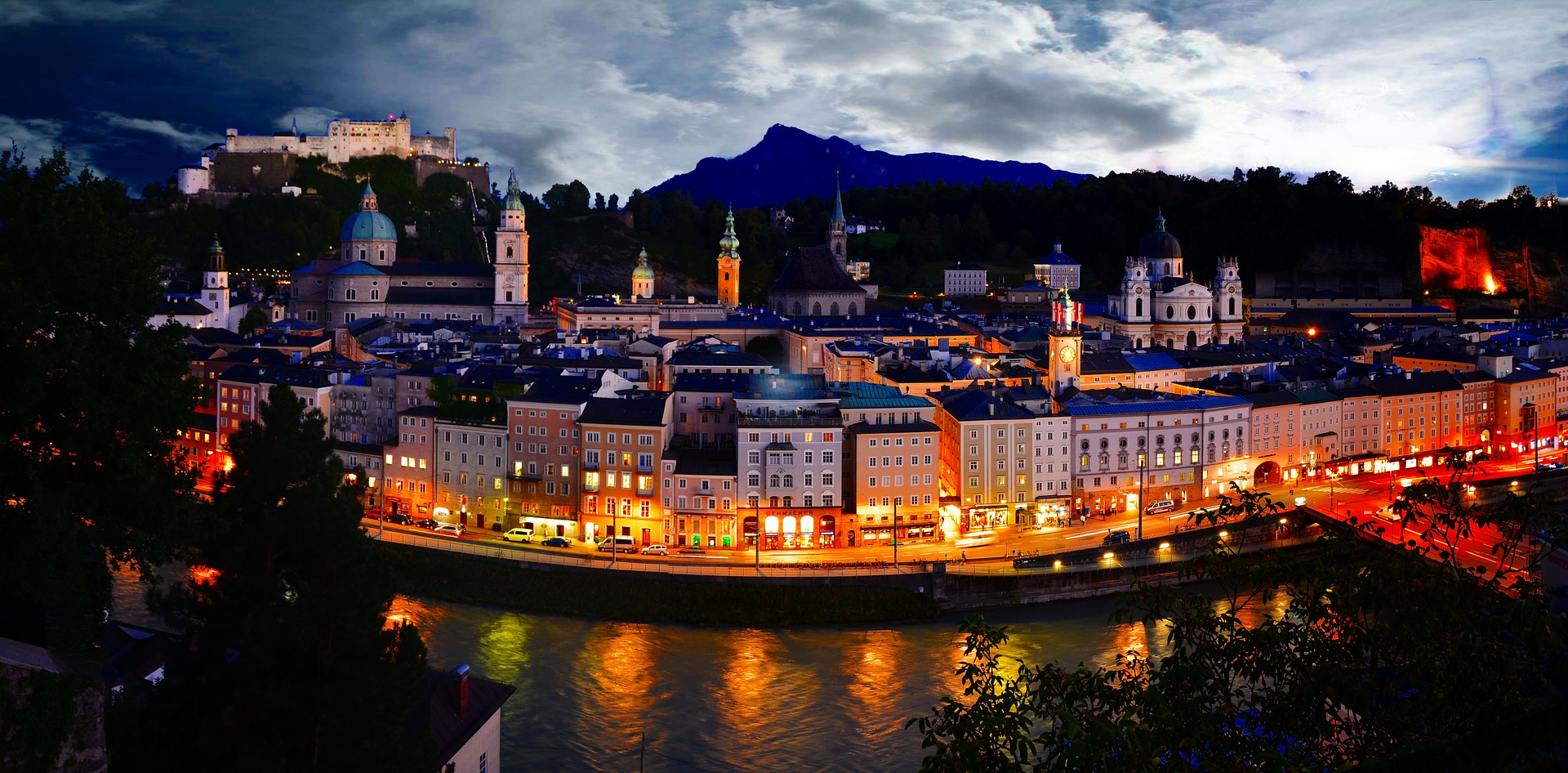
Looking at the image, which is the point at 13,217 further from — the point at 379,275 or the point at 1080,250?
the point at 1080,250

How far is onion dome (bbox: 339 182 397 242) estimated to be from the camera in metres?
39.2

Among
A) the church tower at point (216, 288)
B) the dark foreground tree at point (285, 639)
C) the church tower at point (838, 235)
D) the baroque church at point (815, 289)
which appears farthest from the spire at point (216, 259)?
the dark foreground tree at point (285, 639)


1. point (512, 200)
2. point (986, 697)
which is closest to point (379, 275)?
point (512, 200)

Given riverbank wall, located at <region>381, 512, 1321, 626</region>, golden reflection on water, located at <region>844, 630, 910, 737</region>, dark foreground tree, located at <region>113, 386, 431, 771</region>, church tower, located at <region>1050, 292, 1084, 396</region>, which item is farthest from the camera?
church tower, located at <region>1050, 292, 1084, 396</region>

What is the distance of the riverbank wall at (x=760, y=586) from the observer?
14531mm

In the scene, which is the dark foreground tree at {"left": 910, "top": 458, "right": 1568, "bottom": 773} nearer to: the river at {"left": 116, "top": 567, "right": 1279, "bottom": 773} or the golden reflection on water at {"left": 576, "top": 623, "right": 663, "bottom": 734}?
the river at {"left": 116, "top": 567, "right": 1279, "bottom": 773}

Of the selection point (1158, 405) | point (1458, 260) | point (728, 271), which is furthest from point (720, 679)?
point (1458, 260)

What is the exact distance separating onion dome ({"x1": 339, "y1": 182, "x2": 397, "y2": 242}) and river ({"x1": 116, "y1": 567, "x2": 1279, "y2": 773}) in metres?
26.3

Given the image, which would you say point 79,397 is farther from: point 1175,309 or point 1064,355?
point 1175,309

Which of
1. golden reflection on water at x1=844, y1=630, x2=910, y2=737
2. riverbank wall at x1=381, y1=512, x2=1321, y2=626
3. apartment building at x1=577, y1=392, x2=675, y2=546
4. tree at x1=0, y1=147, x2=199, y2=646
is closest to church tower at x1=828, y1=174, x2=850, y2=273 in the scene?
apartment building at x1=577, y1=392, x2=675, y2=546

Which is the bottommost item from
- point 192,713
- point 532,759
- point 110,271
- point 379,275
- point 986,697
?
point 532,759

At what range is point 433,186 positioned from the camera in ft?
150

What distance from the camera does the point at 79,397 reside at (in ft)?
15.1

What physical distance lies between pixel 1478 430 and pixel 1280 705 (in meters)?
23.7
